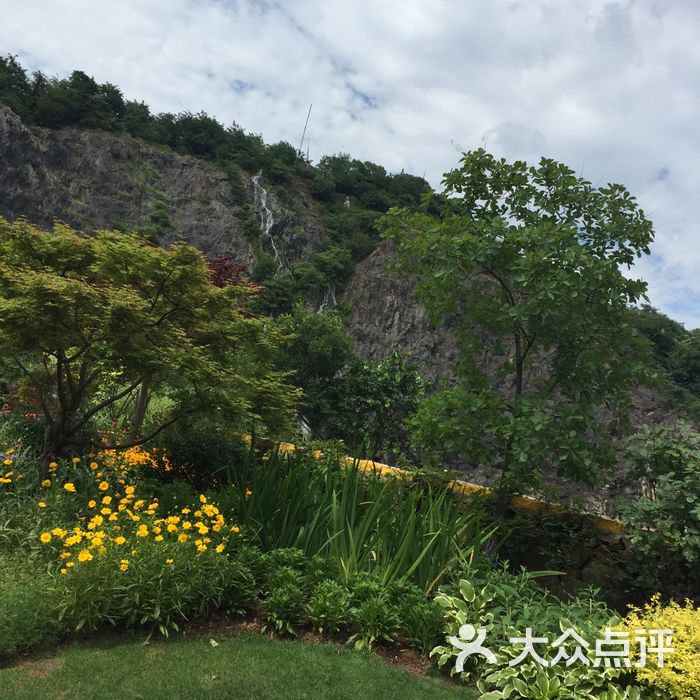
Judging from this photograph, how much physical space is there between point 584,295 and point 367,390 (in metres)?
11.2

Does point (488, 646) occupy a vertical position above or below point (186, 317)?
below

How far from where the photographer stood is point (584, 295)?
4.40m

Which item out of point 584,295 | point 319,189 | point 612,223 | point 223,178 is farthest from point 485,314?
point 319,189

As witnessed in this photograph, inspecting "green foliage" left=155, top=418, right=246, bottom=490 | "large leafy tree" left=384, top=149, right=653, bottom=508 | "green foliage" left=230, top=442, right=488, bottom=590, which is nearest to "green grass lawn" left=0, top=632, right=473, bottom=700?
"green foliage" left=230, top=442, right=488, bottom=590

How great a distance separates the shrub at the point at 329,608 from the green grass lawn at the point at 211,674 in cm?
17

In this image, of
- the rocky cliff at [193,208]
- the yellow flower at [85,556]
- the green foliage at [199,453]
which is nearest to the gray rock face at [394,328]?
the rocky cliff at [193,208]

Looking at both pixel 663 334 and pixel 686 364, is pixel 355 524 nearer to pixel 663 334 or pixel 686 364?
pixel 686 364

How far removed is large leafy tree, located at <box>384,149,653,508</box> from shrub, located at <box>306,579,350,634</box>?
1591 mm

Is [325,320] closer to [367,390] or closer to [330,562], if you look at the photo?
[367,390]

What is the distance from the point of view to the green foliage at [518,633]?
2.91 metres

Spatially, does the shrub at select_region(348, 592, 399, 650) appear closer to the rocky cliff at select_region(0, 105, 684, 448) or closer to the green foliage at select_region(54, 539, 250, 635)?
the green foliage at select_region(54, 539, 250, 635)

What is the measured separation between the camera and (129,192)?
1308 inches

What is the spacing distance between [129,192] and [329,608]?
34502mm

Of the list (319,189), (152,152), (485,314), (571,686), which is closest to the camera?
(571,686)
